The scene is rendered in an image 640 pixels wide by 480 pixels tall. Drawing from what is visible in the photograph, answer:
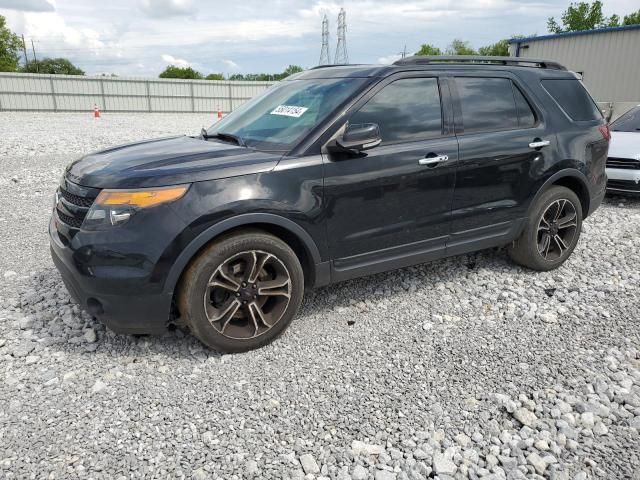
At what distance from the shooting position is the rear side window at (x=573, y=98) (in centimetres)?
473

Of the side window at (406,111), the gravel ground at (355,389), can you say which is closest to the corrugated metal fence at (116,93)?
the side window at (406,111)

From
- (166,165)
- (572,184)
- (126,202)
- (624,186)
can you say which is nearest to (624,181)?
(624,186)

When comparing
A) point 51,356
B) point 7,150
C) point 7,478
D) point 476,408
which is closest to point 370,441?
point 476,408

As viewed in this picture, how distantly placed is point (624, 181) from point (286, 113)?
19.6 feet

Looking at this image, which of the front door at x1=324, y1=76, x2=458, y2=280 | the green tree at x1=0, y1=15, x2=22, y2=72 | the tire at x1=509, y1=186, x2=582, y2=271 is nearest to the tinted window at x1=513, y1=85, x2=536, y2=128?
the tire at x1=509, y1=186, x2=582, y2=271

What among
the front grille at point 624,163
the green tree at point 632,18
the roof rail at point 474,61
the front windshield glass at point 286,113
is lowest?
the front grille at point 624,163

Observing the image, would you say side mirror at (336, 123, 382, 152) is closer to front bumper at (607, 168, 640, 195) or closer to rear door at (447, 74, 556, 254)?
rear door at (447, 74, 556, 254)

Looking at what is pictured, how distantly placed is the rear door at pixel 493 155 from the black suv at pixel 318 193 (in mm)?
14

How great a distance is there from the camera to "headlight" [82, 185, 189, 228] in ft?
9.84

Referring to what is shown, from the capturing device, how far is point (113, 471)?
7.88 feet

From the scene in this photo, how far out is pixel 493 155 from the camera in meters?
4.17

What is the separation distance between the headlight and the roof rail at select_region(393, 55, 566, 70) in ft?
6.71

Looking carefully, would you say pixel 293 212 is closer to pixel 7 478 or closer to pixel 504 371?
pixel 504 371

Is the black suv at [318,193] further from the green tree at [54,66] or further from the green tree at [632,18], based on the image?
the green tree at [54,66]
